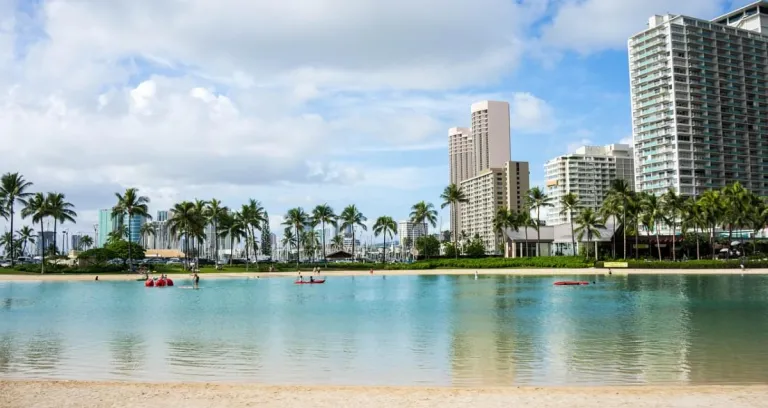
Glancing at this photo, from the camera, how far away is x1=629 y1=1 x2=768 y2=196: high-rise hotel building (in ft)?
533

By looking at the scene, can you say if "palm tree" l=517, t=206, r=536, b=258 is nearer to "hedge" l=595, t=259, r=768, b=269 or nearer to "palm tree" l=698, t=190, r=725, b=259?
"hedge" l=595, t=259, r=768, b=269

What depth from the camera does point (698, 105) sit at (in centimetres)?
16500

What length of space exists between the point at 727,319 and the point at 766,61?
176m

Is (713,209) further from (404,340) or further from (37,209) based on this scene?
(37,209)

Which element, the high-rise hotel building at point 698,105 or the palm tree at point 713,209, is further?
the high-rise hotel building at point 698,105

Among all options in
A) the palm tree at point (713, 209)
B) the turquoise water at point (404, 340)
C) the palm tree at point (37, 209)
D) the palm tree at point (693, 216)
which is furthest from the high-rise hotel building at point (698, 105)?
the palm tree at point (37, 209)

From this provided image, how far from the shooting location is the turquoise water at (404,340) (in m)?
18.7

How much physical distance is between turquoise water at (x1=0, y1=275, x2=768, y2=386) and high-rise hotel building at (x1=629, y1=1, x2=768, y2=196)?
127 metres

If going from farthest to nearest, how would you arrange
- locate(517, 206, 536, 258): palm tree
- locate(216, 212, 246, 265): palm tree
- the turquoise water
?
1. locate(216, 212, 246, 265): palm tree
2. locate(517, 206, 536, 258): palm tree
3. the turquoise water

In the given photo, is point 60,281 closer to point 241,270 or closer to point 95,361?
point 241,270

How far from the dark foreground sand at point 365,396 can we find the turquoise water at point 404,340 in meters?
2.01

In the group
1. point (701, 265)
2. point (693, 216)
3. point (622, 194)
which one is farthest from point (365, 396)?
point (693, 216)

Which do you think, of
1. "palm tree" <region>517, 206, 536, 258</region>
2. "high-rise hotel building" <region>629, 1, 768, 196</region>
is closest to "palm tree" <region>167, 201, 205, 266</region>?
"palm tree" <region>517, 206, 536, 258</region>

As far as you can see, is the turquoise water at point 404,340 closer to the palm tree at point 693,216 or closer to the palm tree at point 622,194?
the palm tree at point 622,194
